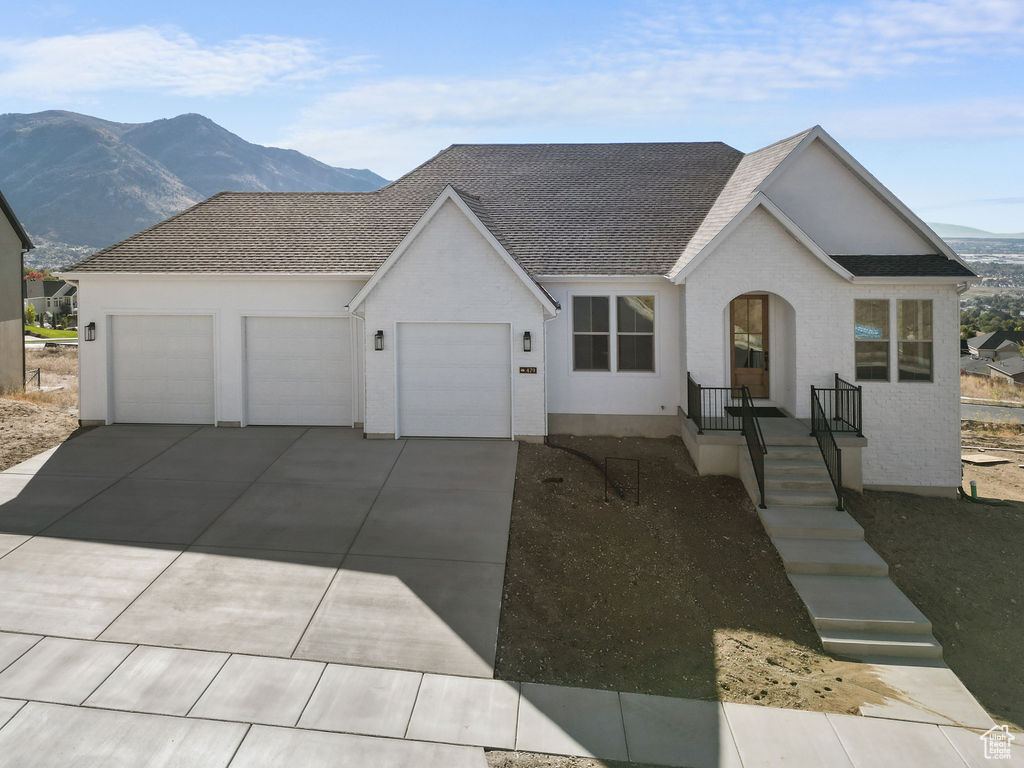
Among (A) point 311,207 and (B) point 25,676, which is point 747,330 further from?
(B) point 25,676

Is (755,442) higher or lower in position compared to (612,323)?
lower

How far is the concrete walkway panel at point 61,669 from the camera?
259 inches

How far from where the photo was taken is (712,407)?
1455 centimetres

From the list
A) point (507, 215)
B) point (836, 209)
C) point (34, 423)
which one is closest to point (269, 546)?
point (34, 423)

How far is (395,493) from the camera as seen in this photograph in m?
11.9

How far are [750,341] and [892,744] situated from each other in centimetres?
977

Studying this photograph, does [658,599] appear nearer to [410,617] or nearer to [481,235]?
[410,617]

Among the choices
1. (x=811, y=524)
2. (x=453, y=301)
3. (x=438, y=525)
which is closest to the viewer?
(x=438, y=525)

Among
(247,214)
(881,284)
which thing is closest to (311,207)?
(247,214)

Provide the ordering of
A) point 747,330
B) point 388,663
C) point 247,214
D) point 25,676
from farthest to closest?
point 247,214
point 747,330
point 388,663
point 25,676

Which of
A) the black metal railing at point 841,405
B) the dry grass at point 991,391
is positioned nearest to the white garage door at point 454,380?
the black metal railing at point 841,405

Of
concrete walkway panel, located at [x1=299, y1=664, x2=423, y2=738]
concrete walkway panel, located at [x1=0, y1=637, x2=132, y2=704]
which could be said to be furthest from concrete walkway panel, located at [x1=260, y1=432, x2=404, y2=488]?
concrete walkway panel, located at [x1=299, y1=664, x2=423, y2=738]

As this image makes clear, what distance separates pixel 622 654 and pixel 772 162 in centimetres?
1172

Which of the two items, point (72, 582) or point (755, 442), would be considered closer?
point (72, 582)
